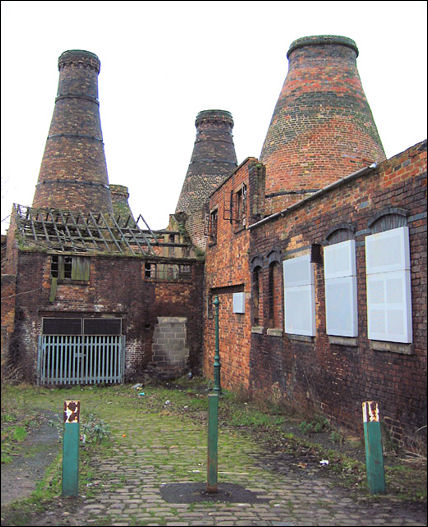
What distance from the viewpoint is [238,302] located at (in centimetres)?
1459

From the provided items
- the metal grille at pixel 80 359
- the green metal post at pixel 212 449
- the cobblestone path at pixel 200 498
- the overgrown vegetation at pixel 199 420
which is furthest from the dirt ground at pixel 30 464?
the metal grille at pixel 80 359

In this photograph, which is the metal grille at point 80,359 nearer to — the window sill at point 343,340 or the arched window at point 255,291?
the arched window at point 255,291

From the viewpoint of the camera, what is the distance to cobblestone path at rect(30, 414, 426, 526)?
5219 mm

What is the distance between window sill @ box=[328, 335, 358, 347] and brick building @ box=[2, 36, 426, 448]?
4 centimetres

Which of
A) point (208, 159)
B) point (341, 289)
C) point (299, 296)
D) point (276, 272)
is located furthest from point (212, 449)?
point (208, 159)

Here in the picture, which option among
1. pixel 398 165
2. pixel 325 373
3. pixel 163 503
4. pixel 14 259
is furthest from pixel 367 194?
pixel 14 259

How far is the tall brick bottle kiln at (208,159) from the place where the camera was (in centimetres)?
2748

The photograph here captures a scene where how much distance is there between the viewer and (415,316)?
7125mm

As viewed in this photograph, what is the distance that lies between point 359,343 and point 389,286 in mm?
1359

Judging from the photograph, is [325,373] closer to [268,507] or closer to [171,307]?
[268,507]

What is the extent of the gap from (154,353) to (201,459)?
410 inches

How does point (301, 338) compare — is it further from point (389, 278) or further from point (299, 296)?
point (389, 278)

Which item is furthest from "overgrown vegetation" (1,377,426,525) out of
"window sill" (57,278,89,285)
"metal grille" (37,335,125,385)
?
"window sill" (57,278,89,285)

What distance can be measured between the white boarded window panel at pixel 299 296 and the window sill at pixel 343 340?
0.71 m
